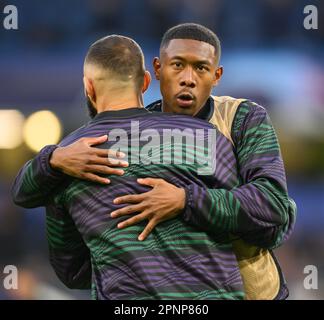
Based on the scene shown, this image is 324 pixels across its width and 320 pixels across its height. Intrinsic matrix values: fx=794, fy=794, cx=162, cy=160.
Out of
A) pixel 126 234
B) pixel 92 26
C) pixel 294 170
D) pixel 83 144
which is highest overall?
pixel 92 26

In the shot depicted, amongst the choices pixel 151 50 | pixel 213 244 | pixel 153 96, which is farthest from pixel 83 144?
pixel 151 50

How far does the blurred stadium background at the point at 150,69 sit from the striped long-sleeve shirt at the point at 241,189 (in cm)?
269

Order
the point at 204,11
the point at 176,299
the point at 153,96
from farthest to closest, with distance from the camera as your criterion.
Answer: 1. the point at 204,11
2. the point at 153,96
3. the point at 176,299

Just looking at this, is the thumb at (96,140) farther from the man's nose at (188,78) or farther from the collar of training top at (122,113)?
the man's nose at (188,78)

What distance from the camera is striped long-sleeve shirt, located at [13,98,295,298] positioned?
1694 millimetres

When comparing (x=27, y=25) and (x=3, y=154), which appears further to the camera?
(x=27, y=25)

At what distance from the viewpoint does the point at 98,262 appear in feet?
5.67

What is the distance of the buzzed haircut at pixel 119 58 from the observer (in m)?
1.77

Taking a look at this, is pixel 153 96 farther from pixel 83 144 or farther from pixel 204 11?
pixel 83 144

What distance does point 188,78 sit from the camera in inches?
75.1

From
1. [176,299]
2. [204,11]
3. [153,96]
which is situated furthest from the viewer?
[204,11]

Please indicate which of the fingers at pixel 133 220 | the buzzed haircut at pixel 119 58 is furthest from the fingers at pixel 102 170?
the buzzed haircut at pixel 119 58

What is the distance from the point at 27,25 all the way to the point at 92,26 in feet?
Answer: 1.53

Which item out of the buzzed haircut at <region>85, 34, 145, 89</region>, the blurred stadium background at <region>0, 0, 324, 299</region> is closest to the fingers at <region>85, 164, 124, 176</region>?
the buzzed haircut at <region>85, 34, 145, 89</region>
